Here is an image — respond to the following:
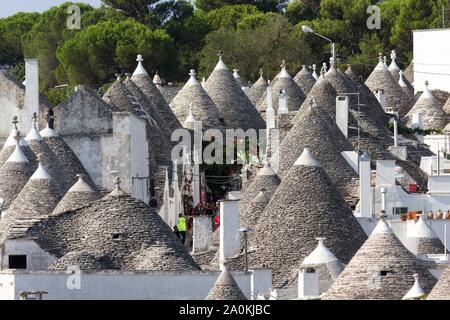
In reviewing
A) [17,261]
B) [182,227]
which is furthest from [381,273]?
[182,227]

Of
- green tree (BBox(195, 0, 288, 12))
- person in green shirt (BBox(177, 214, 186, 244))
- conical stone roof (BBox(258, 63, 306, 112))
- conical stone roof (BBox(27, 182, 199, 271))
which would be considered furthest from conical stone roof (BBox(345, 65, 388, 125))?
green tree (BBox(195, 0, 288, 12))

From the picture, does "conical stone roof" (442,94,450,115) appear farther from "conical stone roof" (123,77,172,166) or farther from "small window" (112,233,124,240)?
"small window" (112,233,124,240)

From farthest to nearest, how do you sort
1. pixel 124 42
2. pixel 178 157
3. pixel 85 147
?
pixel 124 42 < pixel 178 157 < pixel 85 147

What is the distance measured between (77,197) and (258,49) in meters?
52.0

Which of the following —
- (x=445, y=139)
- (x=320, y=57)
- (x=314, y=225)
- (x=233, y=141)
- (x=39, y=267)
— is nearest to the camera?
(x=39, y=267)

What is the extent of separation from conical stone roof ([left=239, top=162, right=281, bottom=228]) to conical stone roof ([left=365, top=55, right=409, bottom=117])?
94.0ft

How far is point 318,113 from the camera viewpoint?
6425 centimetres

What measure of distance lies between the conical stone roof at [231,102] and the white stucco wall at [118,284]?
107 feet

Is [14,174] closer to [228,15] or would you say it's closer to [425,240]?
[425,240]

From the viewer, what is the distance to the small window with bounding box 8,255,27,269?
47409 mm

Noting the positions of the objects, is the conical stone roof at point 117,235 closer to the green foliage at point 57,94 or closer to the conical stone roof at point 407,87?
the conical stone roof at point 407,87

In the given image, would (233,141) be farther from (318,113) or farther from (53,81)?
(53,81)
